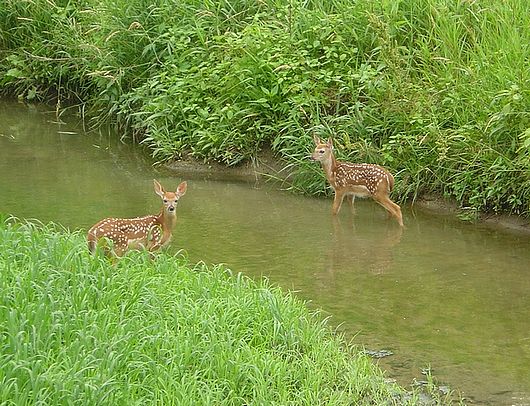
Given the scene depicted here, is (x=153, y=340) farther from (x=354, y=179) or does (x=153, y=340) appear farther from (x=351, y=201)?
(x=351, y=201)

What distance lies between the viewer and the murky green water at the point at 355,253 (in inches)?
326

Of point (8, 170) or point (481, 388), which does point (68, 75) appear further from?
point (481, 388)

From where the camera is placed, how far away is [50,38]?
56.4 feet

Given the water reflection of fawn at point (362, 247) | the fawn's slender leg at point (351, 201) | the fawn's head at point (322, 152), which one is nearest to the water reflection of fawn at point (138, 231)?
the water reflection of fawn at point (362, 247)

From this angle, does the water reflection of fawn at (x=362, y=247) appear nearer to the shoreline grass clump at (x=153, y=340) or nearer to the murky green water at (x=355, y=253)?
the murky green water at (x=355, y=253)

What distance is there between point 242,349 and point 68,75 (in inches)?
403

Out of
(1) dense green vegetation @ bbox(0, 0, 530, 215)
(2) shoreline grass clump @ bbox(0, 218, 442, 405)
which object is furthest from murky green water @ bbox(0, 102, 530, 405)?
(2) shoreline grass clump @ bbox(0, 218, 442, 405)

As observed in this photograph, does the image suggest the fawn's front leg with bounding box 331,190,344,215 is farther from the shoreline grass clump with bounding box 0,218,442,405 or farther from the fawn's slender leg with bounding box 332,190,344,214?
the shoreline grass clump with bounding box 0,218,442,405

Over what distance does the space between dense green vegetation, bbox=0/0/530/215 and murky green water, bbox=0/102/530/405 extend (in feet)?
1.54

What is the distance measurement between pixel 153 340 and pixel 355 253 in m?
4.37

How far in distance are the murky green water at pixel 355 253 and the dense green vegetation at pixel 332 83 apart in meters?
0.47

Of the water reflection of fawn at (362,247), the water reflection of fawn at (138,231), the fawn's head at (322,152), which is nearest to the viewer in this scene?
the water reflection of fawn at (138,231)

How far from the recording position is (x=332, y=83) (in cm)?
1333

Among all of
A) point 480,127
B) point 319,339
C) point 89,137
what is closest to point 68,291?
point 319,339
